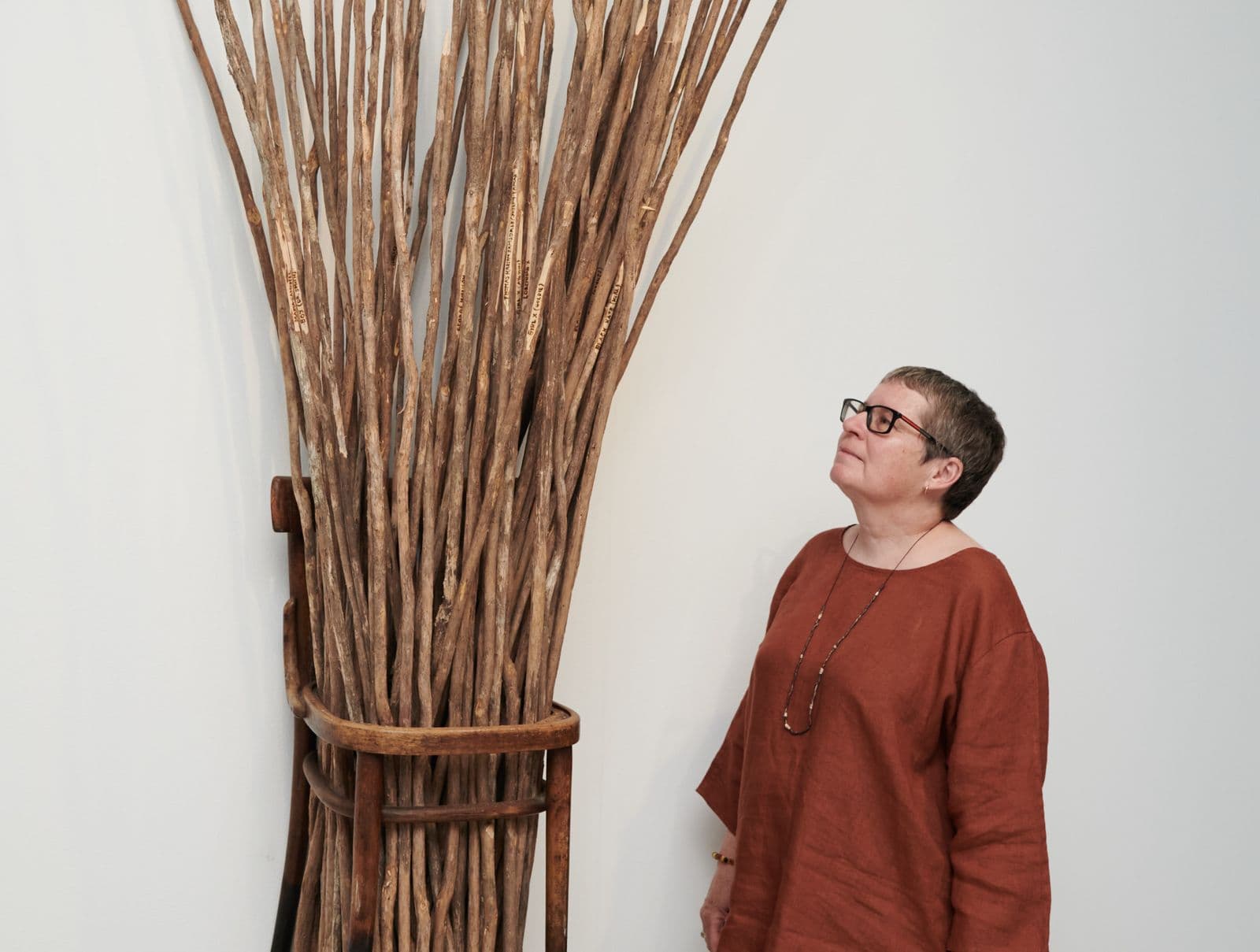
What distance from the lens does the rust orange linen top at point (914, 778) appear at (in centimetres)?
127

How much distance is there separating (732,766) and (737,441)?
454 mm

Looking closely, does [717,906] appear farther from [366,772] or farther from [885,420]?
[885,420]

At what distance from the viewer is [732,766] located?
152 cm

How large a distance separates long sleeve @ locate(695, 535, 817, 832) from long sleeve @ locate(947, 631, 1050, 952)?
297 millimetres

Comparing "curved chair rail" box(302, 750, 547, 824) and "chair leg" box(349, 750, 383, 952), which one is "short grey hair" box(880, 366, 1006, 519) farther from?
"chair leg" box(349, 750, 383, 952)

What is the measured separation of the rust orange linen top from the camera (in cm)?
127

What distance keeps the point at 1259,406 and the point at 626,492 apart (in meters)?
1.11

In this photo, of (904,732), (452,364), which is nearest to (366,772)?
(452,364)

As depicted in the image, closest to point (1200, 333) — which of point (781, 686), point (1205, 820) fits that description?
point (1205, 820)

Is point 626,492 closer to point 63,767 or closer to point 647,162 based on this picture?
point 647,162

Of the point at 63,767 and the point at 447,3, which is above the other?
the point at 447,3

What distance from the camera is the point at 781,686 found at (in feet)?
4.60

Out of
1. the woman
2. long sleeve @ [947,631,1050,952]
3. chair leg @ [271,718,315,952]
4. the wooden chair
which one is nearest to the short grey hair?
the woman

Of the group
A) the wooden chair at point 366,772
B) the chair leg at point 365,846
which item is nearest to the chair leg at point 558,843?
the wooden chair at point 366,772
